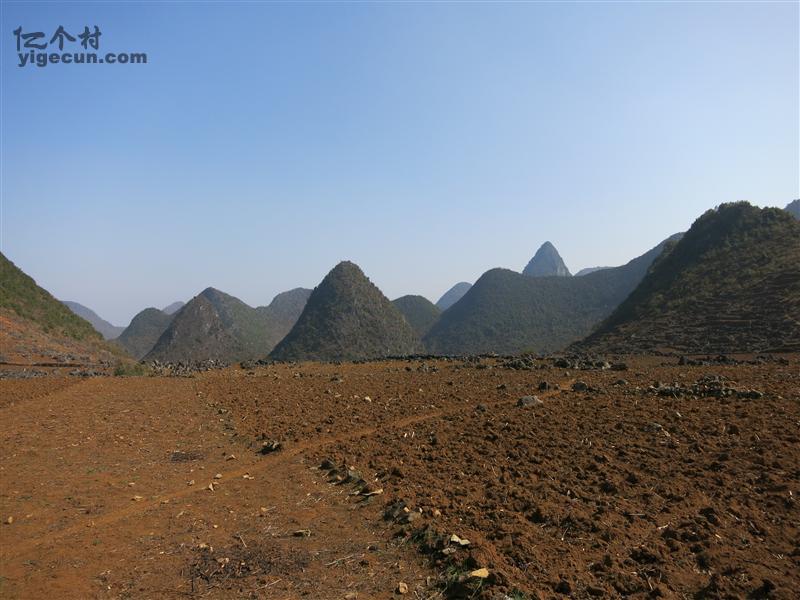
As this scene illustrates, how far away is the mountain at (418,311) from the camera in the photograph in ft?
346

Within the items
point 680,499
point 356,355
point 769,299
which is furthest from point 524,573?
point 356,355

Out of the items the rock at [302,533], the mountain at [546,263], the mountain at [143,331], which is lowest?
the rock at [302,533]

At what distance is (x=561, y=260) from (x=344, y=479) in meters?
164

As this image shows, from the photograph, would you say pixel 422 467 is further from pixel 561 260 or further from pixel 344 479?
pixel 561 260

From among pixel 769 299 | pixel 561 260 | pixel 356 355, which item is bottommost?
pixel 356 355

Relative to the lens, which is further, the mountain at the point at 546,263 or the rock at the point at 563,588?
the mountain at the point at 546,263

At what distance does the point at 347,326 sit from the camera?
64.1 meters

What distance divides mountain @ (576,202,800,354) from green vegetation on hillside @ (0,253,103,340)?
47.6 meters

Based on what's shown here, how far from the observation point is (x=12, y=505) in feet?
27.2

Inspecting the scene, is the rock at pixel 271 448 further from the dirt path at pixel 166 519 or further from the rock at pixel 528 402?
the rock at pixel 528 402

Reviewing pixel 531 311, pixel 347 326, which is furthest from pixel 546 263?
A: pixel 347 326

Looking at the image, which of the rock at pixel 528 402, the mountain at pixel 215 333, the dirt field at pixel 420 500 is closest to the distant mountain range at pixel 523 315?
the mountain at pixel 215 333

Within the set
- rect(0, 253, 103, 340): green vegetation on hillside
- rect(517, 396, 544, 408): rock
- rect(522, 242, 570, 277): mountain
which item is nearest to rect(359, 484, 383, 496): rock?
rect(517, 396, 544, 408): rock

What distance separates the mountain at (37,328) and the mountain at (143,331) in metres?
50.0
